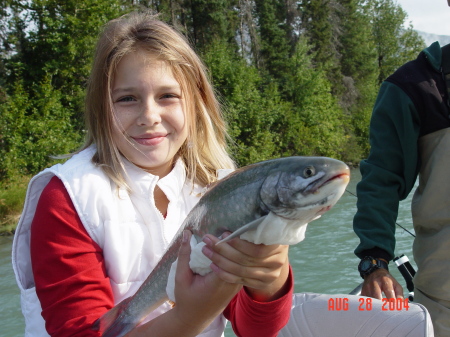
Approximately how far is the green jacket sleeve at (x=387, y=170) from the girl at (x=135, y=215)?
0.92m

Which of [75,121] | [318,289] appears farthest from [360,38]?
[318,289]

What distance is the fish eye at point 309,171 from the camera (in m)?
1.33

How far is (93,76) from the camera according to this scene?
2150mm

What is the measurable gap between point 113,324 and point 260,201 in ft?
2.62

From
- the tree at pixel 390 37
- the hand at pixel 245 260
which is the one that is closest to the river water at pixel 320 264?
the hand at pixel 245 260

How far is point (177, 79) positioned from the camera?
2.14 meters

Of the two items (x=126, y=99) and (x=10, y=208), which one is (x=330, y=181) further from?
(x=10, y=208)

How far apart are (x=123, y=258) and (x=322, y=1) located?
36.3 metres

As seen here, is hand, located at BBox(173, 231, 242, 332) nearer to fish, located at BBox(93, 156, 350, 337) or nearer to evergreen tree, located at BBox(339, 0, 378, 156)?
fish, located at BBox(93, 156, 350, 337)

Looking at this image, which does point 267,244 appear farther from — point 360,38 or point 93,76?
point 360,38
